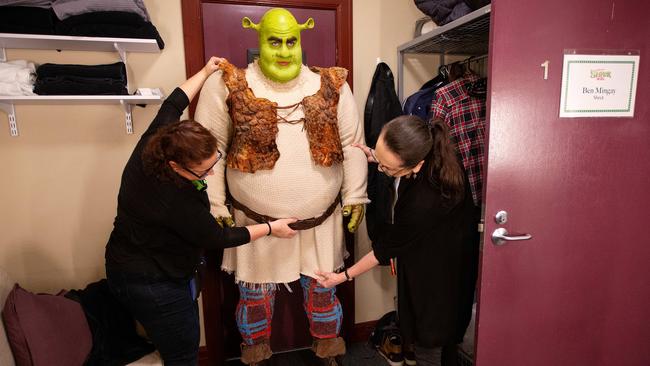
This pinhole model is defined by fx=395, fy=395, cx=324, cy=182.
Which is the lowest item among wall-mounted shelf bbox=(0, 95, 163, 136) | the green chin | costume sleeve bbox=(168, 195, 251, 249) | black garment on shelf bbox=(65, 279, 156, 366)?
black garment on shelf bbox=(65, 279, 156, 366)

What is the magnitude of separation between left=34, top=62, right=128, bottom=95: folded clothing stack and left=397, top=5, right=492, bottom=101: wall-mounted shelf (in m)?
1.29

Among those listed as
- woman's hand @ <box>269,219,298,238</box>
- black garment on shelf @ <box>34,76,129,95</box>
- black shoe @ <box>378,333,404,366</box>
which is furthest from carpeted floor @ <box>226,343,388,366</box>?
black garment on shelf @ <box>34,76,129,95</box>

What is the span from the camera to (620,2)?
1315mm

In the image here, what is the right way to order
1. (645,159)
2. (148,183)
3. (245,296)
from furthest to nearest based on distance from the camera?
1. (245,296)
2. (645,159)
3. (148,183)

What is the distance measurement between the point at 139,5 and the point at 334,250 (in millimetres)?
1223

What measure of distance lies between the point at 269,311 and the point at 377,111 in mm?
1070

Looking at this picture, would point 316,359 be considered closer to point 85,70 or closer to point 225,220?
point 225,220

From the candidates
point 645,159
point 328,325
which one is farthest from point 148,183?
point 645,159

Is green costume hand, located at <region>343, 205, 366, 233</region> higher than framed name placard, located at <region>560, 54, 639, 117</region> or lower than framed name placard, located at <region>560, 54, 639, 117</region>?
lower

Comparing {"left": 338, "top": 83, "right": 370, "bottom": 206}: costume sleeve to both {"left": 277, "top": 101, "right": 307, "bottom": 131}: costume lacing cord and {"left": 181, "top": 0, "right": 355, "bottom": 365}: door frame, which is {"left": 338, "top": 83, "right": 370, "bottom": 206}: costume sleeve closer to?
{"left": 277, "top": 101, "right": 307, "bottom": 131}: costume lacing cord

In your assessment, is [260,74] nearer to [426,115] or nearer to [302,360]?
[426,115]

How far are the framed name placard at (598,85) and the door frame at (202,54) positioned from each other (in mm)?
960

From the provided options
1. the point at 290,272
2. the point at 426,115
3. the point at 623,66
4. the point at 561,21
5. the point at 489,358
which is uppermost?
the point at 561,21

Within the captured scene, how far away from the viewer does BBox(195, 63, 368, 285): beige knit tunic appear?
5.02 feet
